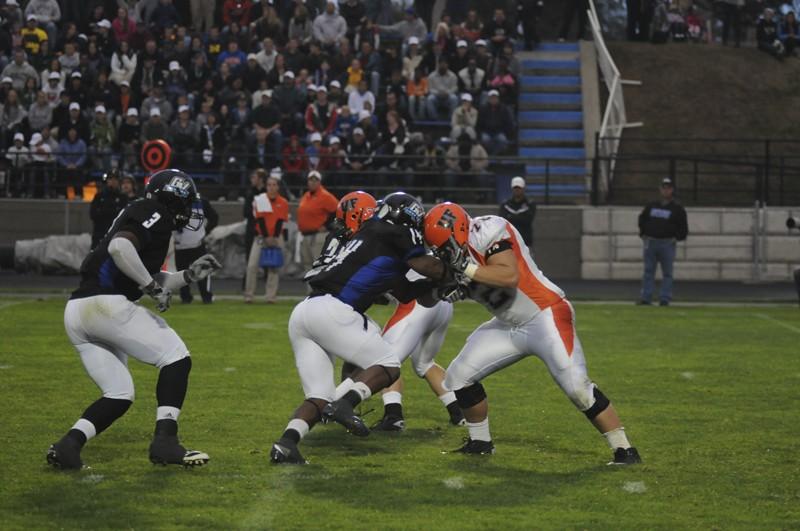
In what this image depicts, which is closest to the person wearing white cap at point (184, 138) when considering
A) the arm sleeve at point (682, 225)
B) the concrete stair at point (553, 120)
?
the concrete stair at point (553, 120)

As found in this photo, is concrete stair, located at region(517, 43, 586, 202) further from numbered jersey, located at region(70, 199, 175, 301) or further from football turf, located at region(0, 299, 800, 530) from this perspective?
numbered jersey, located at region(70, 199, 175, 301)

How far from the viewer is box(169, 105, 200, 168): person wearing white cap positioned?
24703 millimetres

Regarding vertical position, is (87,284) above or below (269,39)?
below

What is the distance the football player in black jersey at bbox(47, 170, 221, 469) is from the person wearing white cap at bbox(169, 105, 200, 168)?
1679 cm

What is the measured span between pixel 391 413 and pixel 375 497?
2337 mm

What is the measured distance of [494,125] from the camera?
2533 centimetres

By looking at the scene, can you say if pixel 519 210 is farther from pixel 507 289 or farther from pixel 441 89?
pixel 507 289

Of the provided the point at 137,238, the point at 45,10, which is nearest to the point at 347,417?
the point at 137,238

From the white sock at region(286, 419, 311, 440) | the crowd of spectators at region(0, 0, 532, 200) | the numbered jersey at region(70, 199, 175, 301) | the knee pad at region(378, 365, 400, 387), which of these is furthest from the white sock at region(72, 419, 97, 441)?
the crowd of spectators at region(0, 0, 532, 200)

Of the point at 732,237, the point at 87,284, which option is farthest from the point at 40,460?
the point at 732,237

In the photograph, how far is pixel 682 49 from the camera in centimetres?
3028

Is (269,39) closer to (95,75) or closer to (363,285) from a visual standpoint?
(95,75)

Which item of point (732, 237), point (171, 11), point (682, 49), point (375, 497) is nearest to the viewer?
point (375, 497)

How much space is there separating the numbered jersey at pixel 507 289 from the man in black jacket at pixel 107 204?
11262mm
